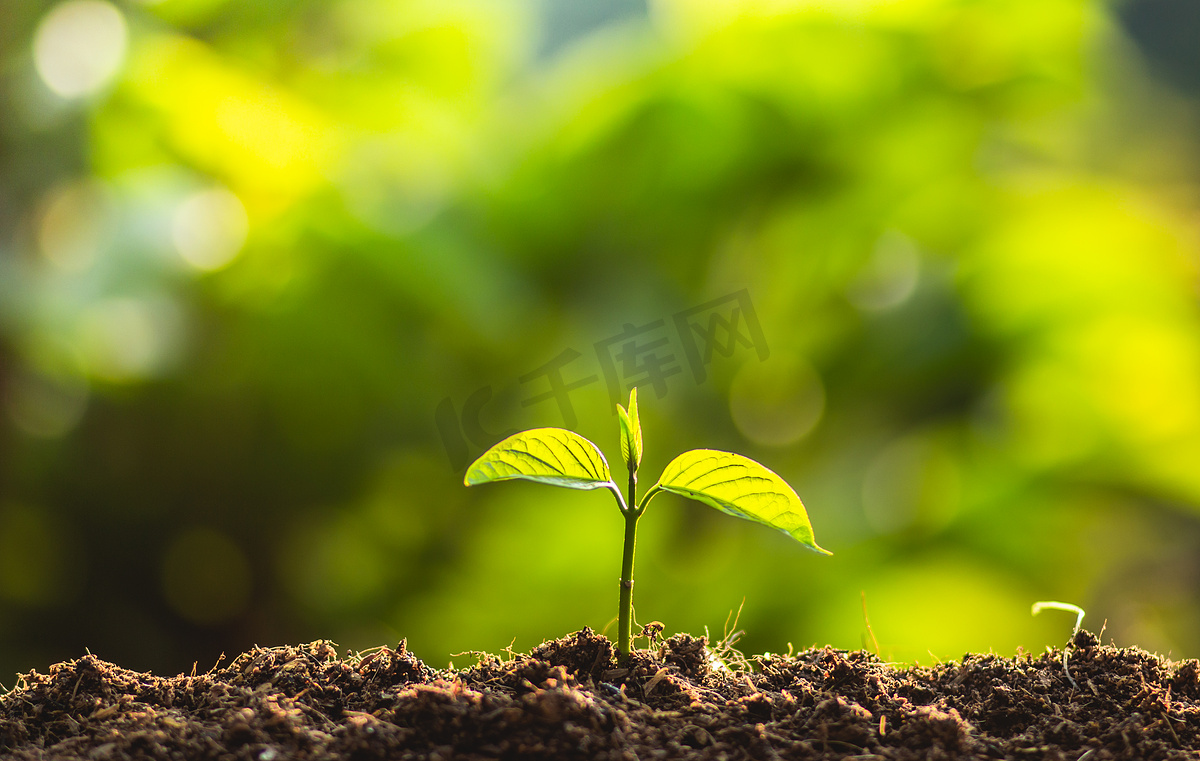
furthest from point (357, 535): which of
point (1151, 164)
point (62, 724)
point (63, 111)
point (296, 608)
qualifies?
point (1151, 164)

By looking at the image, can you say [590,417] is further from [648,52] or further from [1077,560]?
[1077,560]

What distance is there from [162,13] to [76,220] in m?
0.56

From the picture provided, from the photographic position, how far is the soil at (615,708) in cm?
37

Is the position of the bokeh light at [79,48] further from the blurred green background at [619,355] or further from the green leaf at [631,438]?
the green leaf at [631,438]

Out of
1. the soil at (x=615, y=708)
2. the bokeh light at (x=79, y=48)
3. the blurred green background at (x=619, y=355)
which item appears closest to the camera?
the soil at (x=615, y=708)

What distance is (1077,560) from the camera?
1.55 m

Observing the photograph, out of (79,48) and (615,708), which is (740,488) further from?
(79,48)

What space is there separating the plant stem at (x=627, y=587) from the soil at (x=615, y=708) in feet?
0.04

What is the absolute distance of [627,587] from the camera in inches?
16.7

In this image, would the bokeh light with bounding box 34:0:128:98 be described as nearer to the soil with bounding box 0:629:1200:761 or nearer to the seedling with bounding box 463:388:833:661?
the soil with bounding box 0:629:1200:761

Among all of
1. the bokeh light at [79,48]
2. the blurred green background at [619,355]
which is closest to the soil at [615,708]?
the blurred green background at [619,355]

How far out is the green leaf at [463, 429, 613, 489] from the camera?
0.39 metres

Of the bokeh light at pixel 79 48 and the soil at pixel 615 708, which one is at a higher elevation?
the bokeh light at pixel 79 48

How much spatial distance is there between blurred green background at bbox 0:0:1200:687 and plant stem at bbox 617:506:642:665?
1003 millimetres
